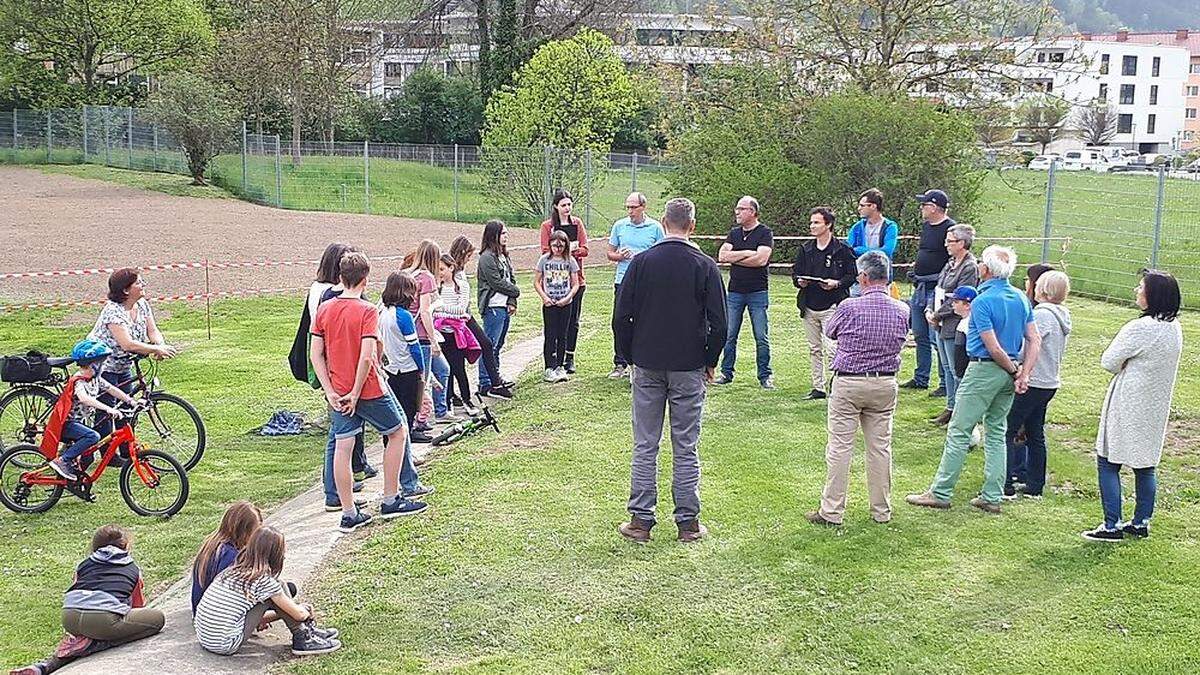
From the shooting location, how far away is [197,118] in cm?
3256

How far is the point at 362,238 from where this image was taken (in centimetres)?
2477

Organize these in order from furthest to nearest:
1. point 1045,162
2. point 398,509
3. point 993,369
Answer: point 1045,162, point 398,509, point 993,369

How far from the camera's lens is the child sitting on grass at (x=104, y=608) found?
17.7ft

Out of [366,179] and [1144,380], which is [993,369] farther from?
[366,179]

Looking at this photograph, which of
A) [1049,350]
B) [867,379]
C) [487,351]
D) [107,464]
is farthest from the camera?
[487,351]

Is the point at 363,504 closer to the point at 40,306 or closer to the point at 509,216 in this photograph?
the point at 40,306

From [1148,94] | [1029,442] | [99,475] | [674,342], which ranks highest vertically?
[1148,94]

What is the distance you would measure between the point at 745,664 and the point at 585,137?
2830cm

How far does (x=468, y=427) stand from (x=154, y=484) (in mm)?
2550

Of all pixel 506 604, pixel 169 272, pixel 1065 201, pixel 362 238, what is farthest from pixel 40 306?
pixel 1065 201

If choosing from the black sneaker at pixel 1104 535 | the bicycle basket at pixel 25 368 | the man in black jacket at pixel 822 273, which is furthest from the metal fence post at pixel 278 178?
the black sneaker at pixel 1104 535

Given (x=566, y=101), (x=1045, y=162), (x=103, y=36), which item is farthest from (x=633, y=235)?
(x=1045, y=162)

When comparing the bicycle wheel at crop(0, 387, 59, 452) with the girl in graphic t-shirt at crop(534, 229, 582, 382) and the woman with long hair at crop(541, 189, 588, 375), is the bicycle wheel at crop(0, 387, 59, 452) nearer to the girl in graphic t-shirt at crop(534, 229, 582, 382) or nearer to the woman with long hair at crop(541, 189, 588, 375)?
the girl in graphic t-shirt at crop(534, 229, 582, 382)

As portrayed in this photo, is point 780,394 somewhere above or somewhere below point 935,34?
below
